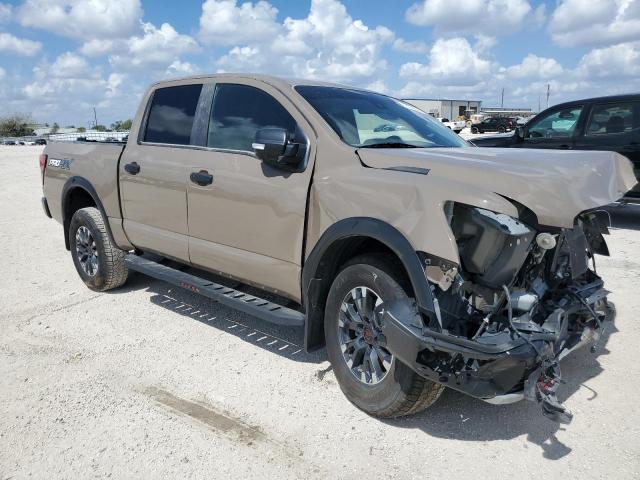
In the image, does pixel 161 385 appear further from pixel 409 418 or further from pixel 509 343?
pixel 509 343

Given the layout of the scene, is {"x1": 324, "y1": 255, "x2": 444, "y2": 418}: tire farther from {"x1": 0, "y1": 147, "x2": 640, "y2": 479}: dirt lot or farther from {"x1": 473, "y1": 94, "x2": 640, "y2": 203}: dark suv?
A: {"x1": 473, "y1": 94, "x2": 640, "y2": 203}: dark suv

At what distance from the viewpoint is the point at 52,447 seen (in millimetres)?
3201

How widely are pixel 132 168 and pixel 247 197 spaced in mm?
1589

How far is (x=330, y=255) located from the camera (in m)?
3.59

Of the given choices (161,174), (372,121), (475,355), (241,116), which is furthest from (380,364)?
(161,174)

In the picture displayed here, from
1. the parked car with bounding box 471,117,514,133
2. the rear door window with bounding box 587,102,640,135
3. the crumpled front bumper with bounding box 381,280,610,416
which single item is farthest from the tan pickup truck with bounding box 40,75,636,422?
the parked car with bounding box 471,117,514,133

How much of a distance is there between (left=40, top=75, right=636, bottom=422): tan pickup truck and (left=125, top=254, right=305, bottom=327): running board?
16 mm

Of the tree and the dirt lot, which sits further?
the tree

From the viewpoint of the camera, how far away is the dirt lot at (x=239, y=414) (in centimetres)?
302

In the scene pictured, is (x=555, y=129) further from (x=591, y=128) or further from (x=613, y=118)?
(x=613, y=118)

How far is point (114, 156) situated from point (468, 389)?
395 cm

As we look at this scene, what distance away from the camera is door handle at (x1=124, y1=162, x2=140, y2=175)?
16.4 feet

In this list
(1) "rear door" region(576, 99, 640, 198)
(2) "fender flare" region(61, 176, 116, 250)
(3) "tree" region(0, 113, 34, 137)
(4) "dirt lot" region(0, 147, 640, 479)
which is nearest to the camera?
(4) "dirt lot" region(0, 147, 640, 479)

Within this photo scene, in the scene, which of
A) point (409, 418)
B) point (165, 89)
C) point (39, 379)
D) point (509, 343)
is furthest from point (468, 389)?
point (165, 89)
